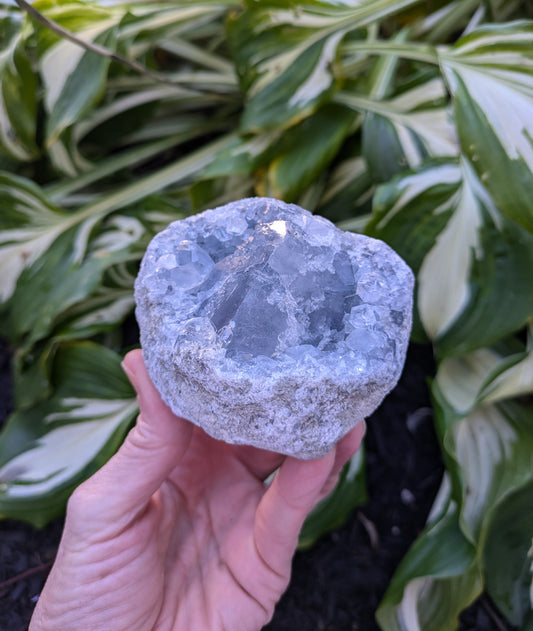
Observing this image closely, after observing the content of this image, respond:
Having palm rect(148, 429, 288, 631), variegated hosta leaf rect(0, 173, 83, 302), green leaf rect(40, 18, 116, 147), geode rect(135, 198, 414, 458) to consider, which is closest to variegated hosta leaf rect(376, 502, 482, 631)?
palm rect(148, 429, 288, 631)

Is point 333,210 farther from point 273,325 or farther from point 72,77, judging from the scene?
point 273,325

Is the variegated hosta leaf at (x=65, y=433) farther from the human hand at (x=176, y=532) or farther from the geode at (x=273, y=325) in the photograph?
the geode at (x=273, y=325)

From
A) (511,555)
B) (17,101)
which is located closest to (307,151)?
(17,101)

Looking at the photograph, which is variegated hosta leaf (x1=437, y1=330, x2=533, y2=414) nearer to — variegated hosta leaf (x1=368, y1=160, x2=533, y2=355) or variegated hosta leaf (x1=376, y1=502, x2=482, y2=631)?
variegated hosta leaf (x1=368, y1=160, x2=533, y2=355)

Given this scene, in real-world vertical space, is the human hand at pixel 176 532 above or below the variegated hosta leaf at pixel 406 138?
below

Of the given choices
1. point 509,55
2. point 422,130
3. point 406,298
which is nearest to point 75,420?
point 406,298

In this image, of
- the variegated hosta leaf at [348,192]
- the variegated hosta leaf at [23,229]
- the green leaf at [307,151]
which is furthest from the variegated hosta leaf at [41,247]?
the variegated hosta leaf at [348,192]

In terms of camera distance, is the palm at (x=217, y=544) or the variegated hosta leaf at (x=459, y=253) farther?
the variegated hosta leaf at (x=459, y=253)
